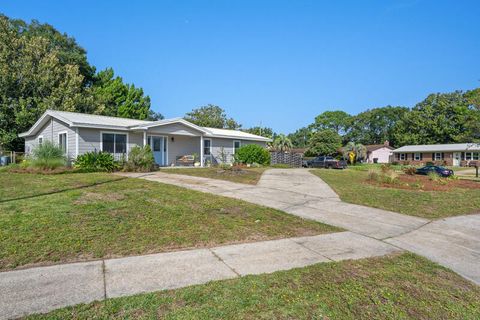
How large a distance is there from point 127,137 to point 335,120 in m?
69.0

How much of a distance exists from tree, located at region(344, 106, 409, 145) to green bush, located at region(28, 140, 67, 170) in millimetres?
73822

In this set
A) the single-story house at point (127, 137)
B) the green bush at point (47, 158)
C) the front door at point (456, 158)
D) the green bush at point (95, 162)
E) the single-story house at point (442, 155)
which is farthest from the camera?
the front door at point (456, 158)

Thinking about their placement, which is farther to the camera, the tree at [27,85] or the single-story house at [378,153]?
the single-story house at [378,153]

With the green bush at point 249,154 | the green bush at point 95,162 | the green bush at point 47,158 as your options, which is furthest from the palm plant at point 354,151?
the green bush at point 47,158

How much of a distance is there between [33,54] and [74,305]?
32.1 m

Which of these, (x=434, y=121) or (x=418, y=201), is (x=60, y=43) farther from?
(x=434, y=121)

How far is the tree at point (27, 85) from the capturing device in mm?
24719

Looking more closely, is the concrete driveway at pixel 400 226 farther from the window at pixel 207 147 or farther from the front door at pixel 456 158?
the front door at pixel 456 158

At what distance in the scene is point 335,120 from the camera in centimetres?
7781

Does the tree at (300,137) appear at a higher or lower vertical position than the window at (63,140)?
higher

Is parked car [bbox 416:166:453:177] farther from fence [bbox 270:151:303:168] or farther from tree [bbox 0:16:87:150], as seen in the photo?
tree [bbox 0:16:87:150]

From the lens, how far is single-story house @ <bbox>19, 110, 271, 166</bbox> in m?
16.2

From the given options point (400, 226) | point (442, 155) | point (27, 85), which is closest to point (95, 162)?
point (400, 226)

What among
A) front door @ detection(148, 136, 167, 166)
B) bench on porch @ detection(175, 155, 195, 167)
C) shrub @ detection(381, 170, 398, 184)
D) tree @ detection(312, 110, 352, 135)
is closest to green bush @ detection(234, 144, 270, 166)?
bench on porch @ detection(175, 155, 195, 167)
